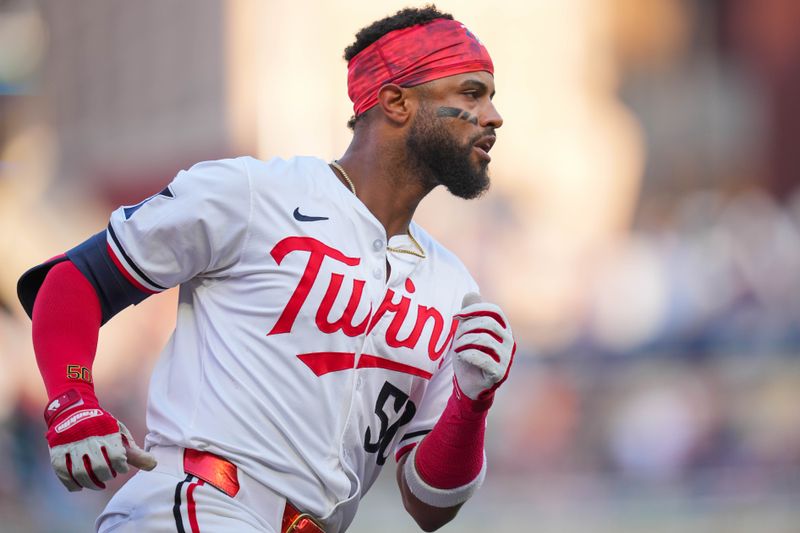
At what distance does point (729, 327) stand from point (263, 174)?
57.2 ft

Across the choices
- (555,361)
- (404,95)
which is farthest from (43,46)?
(404,95)

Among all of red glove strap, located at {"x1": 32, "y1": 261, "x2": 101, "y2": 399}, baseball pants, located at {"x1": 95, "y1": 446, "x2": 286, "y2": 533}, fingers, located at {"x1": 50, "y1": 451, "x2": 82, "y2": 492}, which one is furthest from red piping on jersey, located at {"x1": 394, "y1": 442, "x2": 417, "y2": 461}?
fingers, located at {"x1": 50, "y1": 451, "x2": 82, "y2": 492}

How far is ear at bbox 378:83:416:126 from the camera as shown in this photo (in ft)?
14.3

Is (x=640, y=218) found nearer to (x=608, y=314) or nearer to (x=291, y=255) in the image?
(x=608, y=314)

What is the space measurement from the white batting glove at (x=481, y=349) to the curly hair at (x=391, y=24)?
3.01ft

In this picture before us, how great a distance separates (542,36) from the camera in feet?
72.7

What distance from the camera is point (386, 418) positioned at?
415 centimetres

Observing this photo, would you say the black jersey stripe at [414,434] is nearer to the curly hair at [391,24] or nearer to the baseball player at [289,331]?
the baseball player at [289,331]

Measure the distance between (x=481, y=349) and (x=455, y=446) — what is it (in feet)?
1.42

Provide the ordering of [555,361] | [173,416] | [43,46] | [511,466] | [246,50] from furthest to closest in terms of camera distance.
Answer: [43,46]
[246,50]
[555,361]
[511,466]
[173,416]

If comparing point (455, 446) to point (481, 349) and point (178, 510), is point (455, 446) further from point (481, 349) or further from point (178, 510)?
point (178, 510)

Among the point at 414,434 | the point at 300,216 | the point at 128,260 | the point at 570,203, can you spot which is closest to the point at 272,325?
the point at 300,216

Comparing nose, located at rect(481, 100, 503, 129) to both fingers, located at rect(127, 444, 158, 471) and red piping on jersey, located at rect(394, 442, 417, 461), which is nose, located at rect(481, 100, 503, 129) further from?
fingers, located at rect(127, 444, 158, 471)

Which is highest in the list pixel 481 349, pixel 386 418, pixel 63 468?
pixel 481 349
